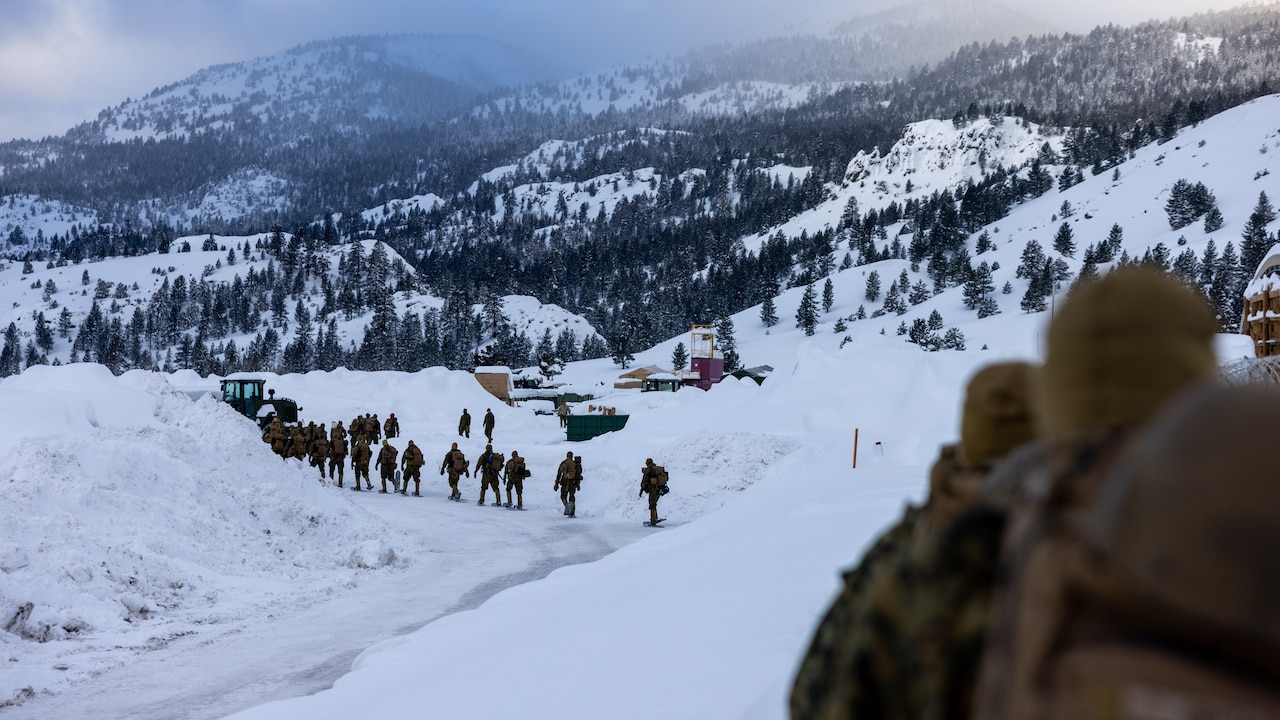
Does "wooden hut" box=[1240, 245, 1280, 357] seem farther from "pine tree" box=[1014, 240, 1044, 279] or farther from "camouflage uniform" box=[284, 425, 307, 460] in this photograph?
"pine tree" box=[1014, 240, 1044, 279]

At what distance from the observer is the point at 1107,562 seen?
36.9 inches

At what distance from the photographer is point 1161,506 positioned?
88cm

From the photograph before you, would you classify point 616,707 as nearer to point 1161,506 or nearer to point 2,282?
point 1161,506

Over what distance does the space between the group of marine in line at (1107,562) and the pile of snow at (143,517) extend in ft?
30.7

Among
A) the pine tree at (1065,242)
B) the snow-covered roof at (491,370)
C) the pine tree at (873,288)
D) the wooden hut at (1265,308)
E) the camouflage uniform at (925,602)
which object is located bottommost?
the camouflage uniform at (925,602)

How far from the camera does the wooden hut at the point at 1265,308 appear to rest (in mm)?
16125

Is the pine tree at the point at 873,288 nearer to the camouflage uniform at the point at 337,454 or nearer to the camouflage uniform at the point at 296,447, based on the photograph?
the camouflage uniform at the point at 337,454

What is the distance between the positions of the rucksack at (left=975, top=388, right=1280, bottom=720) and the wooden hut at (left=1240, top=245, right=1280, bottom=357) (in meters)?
18.6

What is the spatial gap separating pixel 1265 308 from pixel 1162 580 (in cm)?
1953

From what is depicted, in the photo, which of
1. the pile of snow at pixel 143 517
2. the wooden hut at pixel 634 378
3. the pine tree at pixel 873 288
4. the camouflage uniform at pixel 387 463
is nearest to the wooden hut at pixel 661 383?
the wooden hut at pixel 634 378

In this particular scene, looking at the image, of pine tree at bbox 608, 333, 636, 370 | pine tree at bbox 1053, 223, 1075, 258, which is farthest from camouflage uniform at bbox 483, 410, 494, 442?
pine tree at bbox 1053, 223, 1075, 258

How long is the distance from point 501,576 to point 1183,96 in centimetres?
13825

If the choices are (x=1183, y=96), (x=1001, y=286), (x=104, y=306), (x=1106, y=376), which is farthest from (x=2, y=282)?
(x=1183, y=96)

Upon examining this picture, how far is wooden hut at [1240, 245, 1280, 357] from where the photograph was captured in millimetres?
16125
